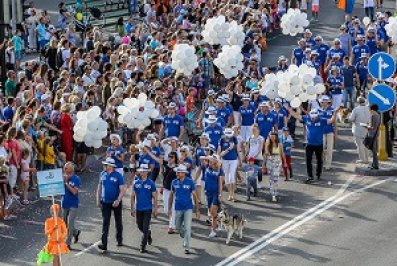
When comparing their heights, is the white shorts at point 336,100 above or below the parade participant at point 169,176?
above

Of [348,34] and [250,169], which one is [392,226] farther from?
[348,34]

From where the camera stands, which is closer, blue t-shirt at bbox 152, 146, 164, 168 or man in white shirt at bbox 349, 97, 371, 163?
blue t-shirt at bbox 152, 146, 164, 168

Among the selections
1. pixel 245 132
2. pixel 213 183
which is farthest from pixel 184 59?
pixel 213 183

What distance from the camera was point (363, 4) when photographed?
166 feet

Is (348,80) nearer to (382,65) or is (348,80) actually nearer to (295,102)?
(295,102)

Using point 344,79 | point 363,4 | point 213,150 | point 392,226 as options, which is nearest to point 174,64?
point 344,79

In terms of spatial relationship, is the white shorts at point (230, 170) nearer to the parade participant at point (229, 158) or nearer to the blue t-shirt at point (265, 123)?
the parade participant at point (229, 158)

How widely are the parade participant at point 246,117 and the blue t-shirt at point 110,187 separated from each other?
23.2ft

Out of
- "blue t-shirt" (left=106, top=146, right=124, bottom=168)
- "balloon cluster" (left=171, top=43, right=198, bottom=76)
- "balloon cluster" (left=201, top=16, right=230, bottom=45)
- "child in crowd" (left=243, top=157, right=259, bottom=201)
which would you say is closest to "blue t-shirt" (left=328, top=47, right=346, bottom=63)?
"balloon cluster" (left=201, top=16, right=230, bottom=45)

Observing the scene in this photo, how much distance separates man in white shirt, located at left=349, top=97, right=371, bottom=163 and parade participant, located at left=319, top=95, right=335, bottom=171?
1.83 feet

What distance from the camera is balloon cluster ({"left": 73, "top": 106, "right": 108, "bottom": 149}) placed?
2903 centimetres

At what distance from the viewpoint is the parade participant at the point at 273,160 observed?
2850cm

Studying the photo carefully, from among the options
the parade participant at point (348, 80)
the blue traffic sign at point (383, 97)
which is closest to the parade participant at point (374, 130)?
the blue traffic sign at point (383, 97)

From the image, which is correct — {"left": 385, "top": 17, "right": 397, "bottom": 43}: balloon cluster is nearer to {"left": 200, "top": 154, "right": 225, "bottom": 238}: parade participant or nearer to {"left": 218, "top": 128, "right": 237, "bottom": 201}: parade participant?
{"left": 218, "top": 128, "right": 237, "bottom": 201}: parade participant
